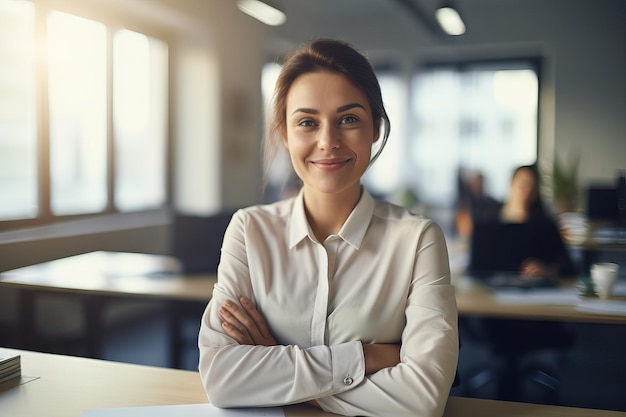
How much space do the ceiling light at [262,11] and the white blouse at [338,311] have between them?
149 centimetres

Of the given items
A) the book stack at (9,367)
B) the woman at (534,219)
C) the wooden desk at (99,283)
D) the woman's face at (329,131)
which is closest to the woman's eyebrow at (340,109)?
the woman's face at (329,131)

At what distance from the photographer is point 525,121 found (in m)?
2.65

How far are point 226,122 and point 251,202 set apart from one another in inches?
16.6

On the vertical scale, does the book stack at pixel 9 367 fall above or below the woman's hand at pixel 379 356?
below

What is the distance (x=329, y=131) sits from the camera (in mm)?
1396

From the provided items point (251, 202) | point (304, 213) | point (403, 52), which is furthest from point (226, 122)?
point (304, 213)

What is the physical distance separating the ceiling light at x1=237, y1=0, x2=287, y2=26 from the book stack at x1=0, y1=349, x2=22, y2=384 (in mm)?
1872

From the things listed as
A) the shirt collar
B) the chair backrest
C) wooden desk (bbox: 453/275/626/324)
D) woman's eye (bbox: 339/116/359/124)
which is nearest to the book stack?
the shirt collar

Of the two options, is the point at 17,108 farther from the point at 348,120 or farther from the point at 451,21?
the point at 451,21

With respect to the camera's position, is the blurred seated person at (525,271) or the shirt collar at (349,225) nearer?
the shirt collar at (349,225)

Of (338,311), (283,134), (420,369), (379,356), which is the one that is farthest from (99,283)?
(420,369)

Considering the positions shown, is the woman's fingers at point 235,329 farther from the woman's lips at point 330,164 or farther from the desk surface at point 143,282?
the desk surface at point 143,282

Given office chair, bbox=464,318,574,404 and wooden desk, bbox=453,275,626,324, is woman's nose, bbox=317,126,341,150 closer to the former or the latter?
wooden desk, bbox=453,275,626,324

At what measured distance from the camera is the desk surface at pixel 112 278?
2377 millimetres
